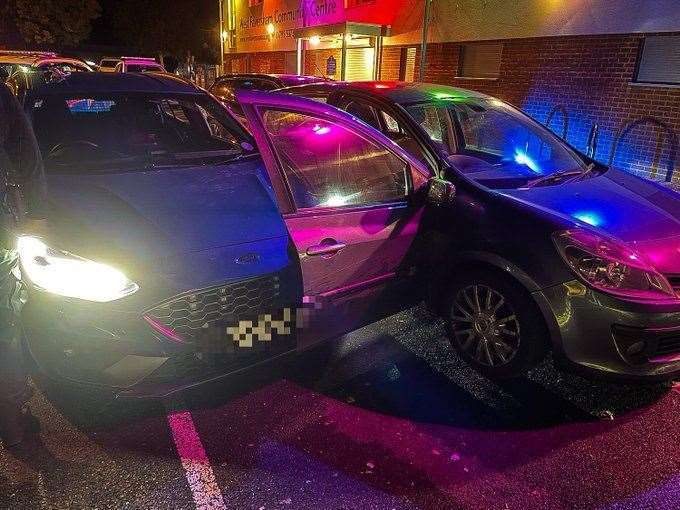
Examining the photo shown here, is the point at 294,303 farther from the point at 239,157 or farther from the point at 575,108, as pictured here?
the point at 575,108

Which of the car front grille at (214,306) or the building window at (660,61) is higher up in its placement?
the building window at (660,61)

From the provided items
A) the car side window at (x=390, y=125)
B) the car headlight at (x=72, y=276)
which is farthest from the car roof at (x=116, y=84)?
the car headlight at (x=72, y=276)

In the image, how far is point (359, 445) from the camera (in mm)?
2566

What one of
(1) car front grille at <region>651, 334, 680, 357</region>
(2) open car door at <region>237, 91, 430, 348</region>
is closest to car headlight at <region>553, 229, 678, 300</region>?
(1) car front grille at <region>651, 334, 680, 357</region>

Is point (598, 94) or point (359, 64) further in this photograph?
point (359, 64)

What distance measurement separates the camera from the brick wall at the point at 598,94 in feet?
26.1

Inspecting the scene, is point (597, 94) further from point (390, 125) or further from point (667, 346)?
point (667, 346)

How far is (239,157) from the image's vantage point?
3.36 m

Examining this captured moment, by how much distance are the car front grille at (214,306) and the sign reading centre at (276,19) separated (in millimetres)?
14739

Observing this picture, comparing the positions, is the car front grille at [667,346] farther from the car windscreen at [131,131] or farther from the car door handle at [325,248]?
the car windscreen at [131,131]

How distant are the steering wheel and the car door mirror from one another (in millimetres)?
1952

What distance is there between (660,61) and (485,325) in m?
7.12

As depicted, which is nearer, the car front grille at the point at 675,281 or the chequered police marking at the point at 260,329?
the chequered police marking at the point at 260,329

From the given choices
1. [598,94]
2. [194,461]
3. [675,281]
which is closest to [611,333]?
[675,281]
